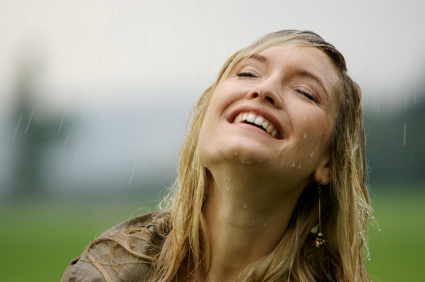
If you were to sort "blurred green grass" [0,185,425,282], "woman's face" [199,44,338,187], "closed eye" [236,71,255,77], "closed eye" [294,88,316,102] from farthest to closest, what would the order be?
1. "blurred green grass" [0,185,425,282]
2. "closed eye" [236,71,255,77]
3. "closed eye" [294,88,316,102]
4. "woman's face" [199,44,338,187]

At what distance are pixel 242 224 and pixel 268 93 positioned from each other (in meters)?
0.91

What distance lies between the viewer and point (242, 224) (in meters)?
2.38

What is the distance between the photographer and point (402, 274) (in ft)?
37.9

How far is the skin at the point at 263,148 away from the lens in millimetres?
2068

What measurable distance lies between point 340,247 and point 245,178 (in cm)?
94

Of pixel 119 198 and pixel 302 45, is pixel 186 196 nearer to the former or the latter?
pixel 302 45

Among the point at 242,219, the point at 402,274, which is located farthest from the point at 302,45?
the point at 402,274

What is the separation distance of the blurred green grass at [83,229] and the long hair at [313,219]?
11.7 meters

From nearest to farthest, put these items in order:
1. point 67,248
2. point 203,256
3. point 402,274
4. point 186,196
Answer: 1. point 203,256
2. point 186,196
3. point 402,274
4. point 67,248

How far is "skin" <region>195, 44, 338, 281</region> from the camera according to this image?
207 centimetres

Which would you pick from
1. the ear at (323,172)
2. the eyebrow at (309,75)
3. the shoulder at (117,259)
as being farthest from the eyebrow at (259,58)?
the shoulder at (117,259)

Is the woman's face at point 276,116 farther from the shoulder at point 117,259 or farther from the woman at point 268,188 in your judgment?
the shoulder at point 117,259

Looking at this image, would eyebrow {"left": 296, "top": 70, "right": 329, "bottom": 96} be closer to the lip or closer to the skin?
the skin

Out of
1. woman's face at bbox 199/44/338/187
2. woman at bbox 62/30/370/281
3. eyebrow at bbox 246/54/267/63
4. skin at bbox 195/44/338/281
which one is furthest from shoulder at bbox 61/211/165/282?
eyebrow at bbox 246/54/267/63
